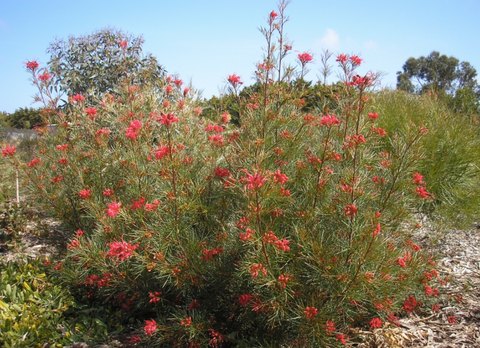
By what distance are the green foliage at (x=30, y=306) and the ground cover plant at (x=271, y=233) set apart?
26 centimetres

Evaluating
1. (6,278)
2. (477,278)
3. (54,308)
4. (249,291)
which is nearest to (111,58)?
(6,278)

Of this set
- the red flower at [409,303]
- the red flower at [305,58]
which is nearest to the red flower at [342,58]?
the red flower at [305,58]

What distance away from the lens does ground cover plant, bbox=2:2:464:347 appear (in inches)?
78.9

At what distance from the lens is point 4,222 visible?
4.65 m

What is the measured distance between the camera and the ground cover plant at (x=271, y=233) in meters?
2.00

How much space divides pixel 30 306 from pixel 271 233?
2.35m

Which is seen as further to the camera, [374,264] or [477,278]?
[477,278]

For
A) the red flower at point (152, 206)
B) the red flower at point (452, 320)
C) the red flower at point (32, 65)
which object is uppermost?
the red flower at point (32, 65)

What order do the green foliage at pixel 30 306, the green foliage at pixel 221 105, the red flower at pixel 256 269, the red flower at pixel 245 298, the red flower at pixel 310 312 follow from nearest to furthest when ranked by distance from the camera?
the red flower at pixel 256 269
the red flower at pixel 310 312
the red flower at pixel 245 298
the green foliage at pixel 30 306
the green foliage at pixel 221 105

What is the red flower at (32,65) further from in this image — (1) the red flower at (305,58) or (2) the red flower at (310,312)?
(2) the red flower at (310,312)

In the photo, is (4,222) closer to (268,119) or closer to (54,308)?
(54,308)

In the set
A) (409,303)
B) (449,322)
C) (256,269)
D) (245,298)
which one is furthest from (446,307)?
(256,269)

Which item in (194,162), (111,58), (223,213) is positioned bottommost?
(223,213)

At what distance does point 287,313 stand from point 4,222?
166 inches
